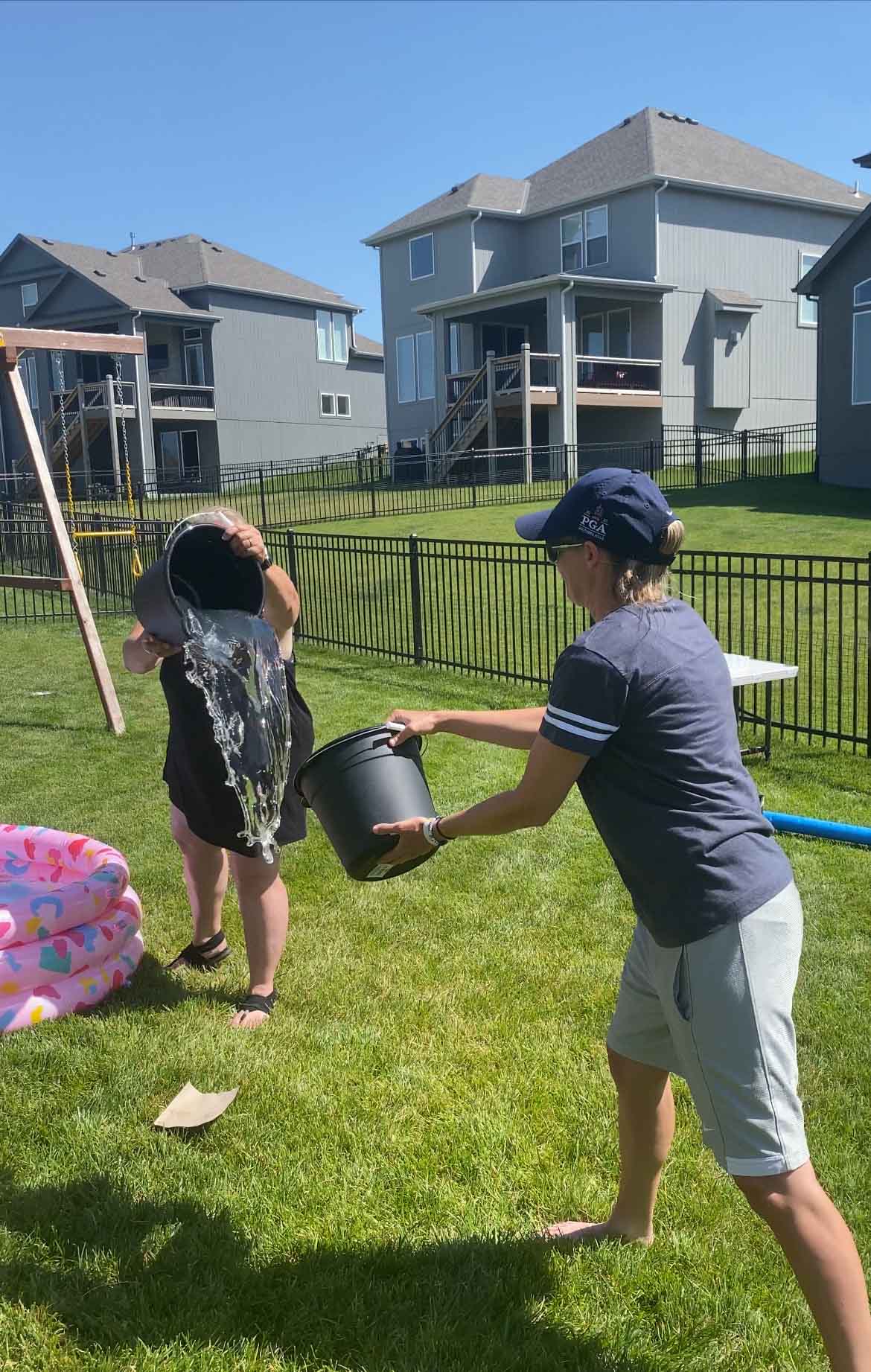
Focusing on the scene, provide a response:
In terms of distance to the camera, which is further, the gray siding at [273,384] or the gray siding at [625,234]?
the gray siding at [273,384]

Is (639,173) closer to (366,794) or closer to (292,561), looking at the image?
(292,561)

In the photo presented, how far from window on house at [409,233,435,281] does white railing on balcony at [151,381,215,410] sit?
26.8 feet

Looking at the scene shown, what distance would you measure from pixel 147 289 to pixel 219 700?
37.1 meters

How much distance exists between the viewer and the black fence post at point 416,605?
1084cm

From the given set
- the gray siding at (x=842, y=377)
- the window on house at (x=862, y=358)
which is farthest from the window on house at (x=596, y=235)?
the window on house at (x=862, y=358)

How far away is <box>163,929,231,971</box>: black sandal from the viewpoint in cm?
450

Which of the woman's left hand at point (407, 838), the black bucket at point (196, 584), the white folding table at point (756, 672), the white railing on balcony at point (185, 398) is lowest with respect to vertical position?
the white folding table at point (756, 672)

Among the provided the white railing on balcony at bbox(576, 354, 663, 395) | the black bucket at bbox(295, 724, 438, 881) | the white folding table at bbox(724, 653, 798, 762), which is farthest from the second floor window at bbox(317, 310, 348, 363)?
the black bucket at bbox(295, 724, 438, 881)

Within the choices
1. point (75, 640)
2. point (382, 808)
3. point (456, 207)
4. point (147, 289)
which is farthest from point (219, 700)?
point (147, 289)

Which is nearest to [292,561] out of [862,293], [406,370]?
[862,293]

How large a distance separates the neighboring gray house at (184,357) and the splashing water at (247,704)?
31.5 m

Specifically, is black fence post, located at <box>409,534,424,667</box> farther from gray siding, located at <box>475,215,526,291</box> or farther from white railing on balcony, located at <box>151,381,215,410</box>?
white railing on balcony, located at <box>151,381,215,410</box>

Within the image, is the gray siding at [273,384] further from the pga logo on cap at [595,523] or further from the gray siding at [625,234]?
the pga logo on cap at [595,523]

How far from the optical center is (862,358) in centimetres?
2317
